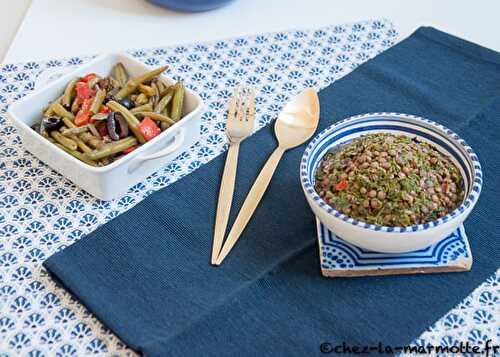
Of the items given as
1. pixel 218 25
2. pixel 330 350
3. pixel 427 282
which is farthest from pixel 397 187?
pixel 218 25

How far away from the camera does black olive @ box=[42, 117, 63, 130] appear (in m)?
1.26

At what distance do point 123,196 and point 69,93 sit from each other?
24cm

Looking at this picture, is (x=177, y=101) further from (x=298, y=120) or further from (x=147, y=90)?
(x=298, y=120)

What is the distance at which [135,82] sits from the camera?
1.36m

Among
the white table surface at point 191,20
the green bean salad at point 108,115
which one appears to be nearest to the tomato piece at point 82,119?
the green bean salad at point 108,115

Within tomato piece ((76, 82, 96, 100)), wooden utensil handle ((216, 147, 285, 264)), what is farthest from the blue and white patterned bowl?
tomato piece ((76, 82, 96, 100))

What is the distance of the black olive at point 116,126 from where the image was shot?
4.11 feet

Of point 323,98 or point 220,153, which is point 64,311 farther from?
point 323,98

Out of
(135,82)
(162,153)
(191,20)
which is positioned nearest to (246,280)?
(162,153)

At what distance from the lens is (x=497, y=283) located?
1.10 metres

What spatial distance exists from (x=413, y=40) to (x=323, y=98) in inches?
12.7

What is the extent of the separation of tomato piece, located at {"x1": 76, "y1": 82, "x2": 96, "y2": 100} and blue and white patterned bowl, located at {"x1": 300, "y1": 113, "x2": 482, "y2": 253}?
454mm

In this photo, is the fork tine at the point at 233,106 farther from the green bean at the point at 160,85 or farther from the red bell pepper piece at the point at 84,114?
the red bell pepper piece at the point at 84,114

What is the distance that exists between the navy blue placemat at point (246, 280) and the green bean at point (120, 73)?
269mm
